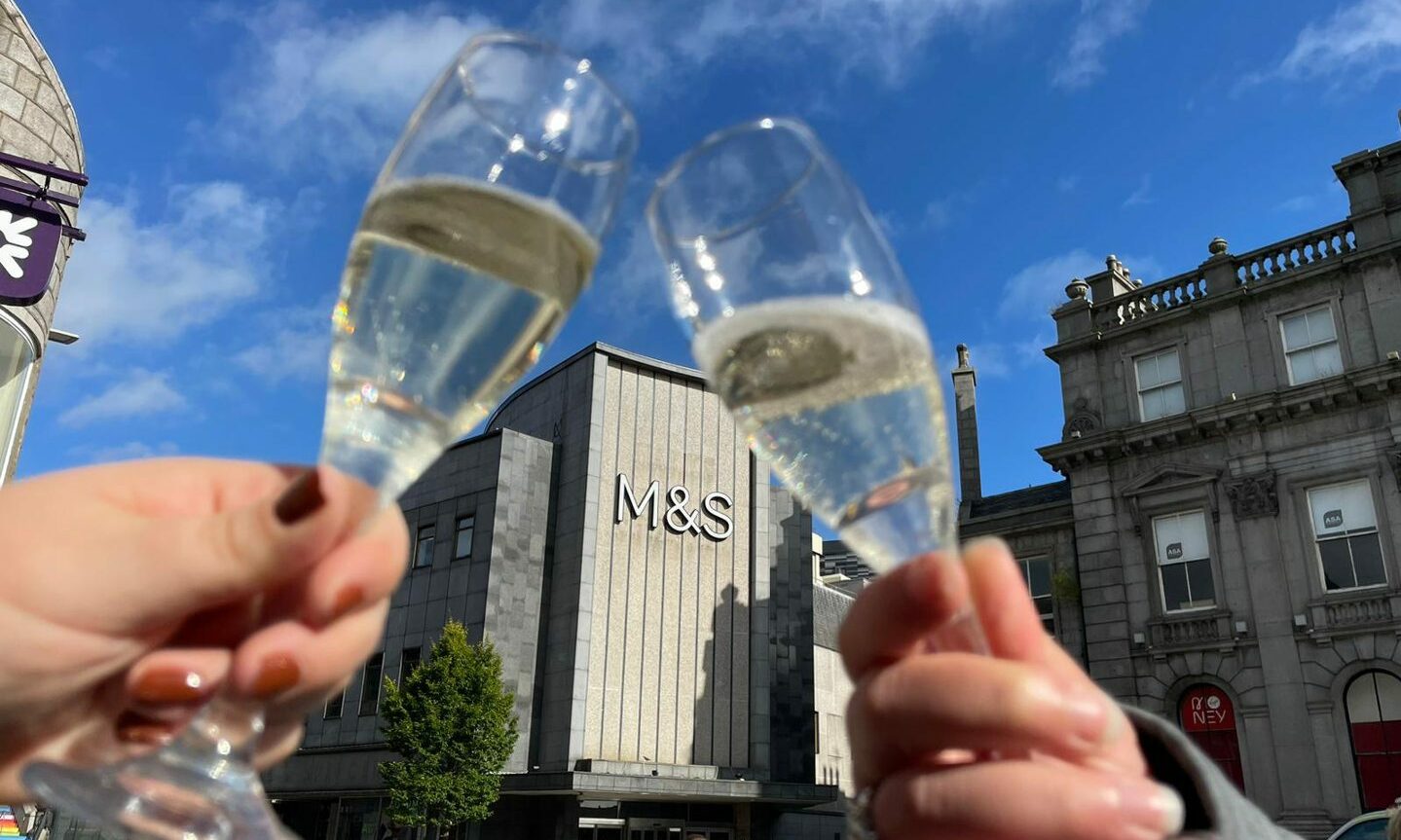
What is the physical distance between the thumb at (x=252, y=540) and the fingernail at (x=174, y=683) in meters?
0.07

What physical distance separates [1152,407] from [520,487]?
1573 cm

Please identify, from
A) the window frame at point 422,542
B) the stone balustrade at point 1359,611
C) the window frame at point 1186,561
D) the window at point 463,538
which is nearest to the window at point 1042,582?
the window frame at point 1186,561

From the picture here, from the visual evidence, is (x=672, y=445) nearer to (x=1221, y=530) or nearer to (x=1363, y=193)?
(x=1221, y=530)

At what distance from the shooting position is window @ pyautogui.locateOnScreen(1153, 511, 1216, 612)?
748 inches

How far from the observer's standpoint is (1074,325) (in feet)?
74.7

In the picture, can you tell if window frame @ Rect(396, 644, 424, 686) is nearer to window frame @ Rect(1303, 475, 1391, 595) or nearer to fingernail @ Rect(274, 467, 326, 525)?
window frame @ Rect(1303, 475, 1391, 595)

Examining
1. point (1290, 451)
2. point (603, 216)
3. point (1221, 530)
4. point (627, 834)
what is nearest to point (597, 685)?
point (627, 834)

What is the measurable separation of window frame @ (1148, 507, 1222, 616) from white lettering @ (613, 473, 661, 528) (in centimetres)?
1228

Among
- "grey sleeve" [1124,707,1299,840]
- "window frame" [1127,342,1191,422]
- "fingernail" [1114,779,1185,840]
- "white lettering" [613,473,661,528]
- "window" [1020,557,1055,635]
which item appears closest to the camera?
"fingernail" [1114,779,1185,840]

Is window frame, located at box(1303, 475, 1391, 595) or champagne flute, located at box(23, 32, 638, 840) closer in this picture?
champagne flute, located at box(23, 32, 638, 840)

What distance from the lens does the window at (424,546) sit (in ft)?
85.2

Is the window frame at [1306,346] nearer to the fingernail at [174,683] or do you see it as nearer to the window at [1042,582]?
the window at [1042,582]

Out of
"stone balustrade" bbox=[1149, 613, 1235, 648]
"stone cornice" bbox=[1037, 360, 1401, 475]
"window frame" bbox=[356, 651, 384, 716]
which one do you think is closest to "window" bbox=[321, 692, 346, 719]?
"window frame" bbox=[356, 651, 384, 716]

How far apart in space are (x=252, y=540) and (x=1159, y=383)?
22.7 metres
